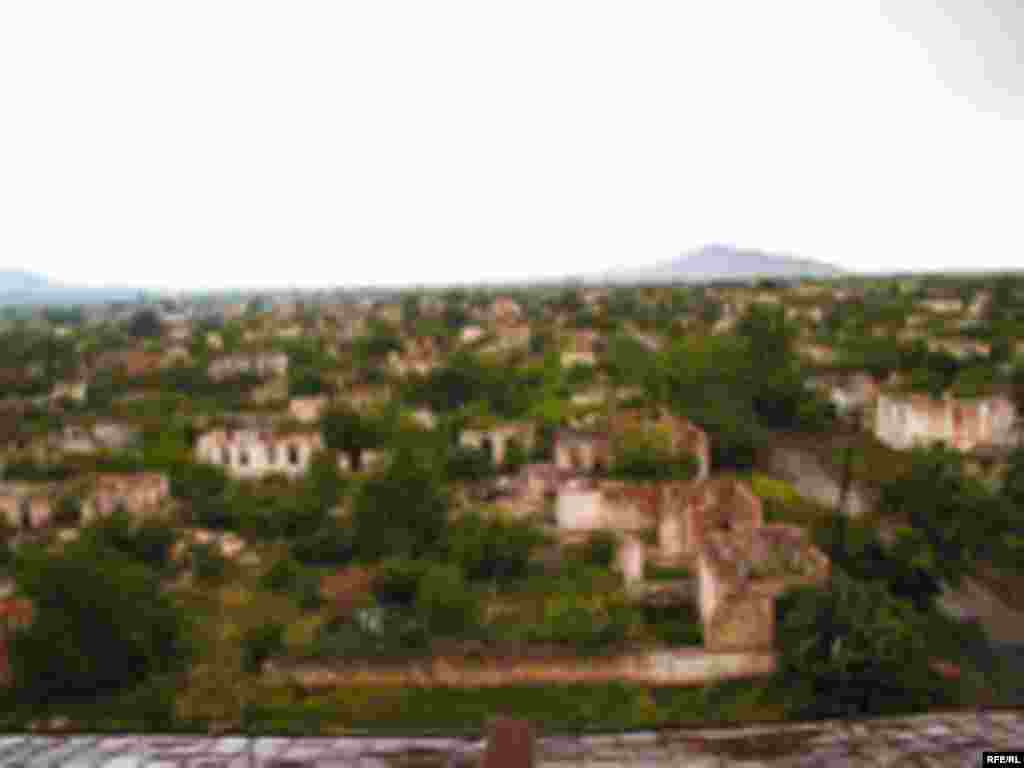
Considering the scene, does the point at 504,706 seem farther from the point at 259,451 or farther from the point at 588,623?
the point at 259,451

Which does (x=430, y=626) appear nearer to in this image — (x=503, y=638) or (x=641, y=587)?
(x=503, y=638)

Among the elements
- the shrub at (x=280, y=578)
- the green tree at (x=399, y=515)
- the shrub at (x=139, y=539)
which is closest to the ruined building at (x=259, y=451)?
the shrub at (x=139, y=539)

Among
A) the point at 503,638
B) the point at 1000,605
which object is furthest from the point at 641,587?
the point at 1000,605

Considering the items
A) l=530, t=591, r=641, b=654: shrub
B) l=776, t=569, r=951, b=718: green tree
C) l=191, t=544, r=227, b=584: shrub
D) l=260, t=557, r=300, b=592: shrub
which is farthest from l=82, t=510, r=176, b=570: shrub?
l=776, t=569, r=951, b=718: green tree

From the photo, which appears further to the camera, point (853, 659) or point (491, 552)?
point (491, 552)

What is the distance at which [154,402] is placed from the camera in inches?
1569

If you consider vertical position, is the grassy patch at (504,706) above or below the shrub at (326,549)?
below

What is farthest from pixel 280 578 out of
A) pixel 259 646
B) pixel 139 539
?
pixel 259 646

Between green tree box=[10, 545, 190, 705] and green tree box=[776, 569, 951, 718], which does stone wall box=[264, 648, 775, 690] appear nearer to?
green tree box=[776, 569, 951, 718]

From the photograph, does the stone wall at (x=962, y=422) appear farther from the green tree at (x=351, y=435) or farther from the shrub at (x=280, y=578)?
the shrub at (x=280, y=578)

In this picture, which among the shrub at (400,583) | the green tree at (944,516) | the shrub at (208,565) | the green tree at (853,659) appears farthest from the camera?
the shrub at (208,565)

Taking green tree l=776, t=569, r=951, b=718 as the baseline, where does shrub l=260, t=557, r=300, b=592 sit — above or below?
below

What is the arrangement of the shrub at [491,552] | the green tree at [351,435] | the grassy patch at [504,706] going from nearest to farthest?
the grassy patch at [504,706] → the shrub at [491,552] → the green tree at [351,435]

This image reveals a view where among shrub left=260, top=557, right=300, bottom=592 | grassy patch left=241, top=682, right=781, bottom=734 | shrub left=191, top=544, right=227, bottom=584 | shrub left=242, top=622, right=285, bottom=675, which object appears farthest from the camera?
shrub left=191, top=544, right=227, bottom=584
